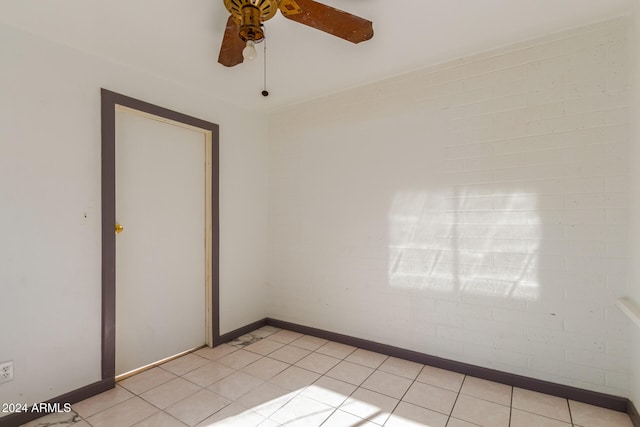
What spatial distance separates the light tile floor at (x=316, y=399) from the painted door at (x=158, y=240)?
0.26 metres

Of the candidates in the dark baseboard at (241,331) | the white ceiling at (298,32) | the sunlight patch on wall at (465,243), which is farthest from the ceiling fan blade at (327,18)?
the dark baseboard at (241,331)

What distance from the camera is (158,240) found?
9.18 ft

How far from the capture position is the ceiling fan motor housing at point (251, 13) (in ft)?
4.41

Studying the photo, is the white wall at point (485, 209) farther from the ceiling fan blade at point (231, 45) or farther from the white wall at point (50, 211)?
the white wall at point (50, 211)

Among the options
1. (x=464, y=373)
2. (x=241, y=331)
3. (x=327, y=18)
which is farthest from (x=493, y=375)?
(x=327, y=18)

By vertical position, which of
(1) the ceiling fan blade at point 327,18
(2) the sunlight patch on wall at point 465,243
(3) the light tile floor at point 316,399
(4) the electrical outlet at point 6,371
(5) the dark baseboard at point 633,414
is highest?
(1) the ceiling fan blade at point 327,18

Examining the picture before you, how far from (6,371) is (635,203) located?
13.1 ft

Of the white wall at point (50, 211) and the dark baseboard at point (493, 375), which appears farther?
the dark baseboard at point (493, 375)

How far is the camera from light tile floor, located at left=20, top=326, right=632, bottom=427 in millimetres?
2012

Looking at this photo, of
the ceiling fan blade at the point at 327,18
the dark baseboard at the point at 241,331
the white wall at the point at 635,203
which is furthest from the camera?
the dark baseboard at the point at 241,331

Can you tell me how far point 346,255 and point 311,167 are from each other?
102 cm

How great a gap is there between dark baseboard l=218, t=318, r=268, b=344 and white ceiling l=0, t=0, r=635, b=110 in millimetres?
2522

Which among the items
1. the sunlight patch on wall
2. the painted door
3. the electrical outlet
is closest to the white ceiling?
the painted door

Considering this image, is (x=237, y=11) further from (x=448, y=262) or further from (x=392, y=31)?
(x=448, y=262)
